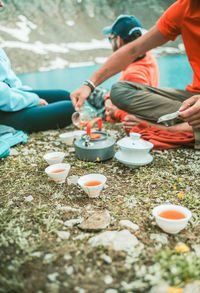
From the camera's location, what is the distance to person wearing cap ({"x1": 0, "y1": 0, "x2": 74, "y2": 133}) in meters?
3.60

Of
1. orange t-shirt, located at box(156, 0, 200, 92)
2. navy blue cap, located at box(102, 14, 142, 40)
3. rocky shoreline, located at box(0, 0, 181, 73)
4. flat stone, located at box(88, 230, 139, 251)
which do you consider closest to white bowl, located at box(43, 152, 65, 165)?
flat stone, located at box(88, 230, 139, 251)

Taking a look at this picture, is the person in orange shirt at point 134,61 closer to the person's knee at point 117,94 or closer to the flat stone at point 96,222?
the person's knee at point 117,94

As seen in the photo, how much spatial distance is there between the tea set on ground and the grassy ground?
109 millimetres

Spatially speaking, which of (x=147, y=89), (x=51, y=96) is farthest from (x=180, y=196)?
(x=51, y=96)

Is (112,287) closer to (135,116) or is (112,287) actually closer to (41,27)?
(135,116)

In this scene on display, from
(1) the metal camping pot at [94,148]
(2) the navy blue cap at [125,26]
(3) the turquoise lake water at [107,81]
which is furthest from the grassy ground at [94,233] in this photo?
(3) the turquoise lake water at [107,81]

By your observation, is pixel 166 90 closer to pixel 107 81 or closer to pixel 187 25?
pixel 187 25

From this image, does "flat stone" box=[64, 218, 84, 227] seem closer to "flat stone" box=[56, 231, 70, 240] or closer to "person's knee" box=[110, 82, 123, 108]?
"flat stone" box=[56, 231, 70, 240]

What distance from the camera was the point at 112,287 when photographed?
1242 mm

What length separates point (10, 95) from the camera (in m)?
3.54

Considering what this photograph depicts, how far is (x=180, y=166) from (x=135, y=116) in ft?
4.00

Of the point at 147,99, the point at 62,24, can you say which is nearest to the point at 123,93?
the point at 147,99

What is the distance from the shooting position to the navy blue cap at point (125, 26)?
407cm

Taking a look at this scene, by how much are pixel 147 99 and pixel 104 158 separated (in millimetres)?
1188
